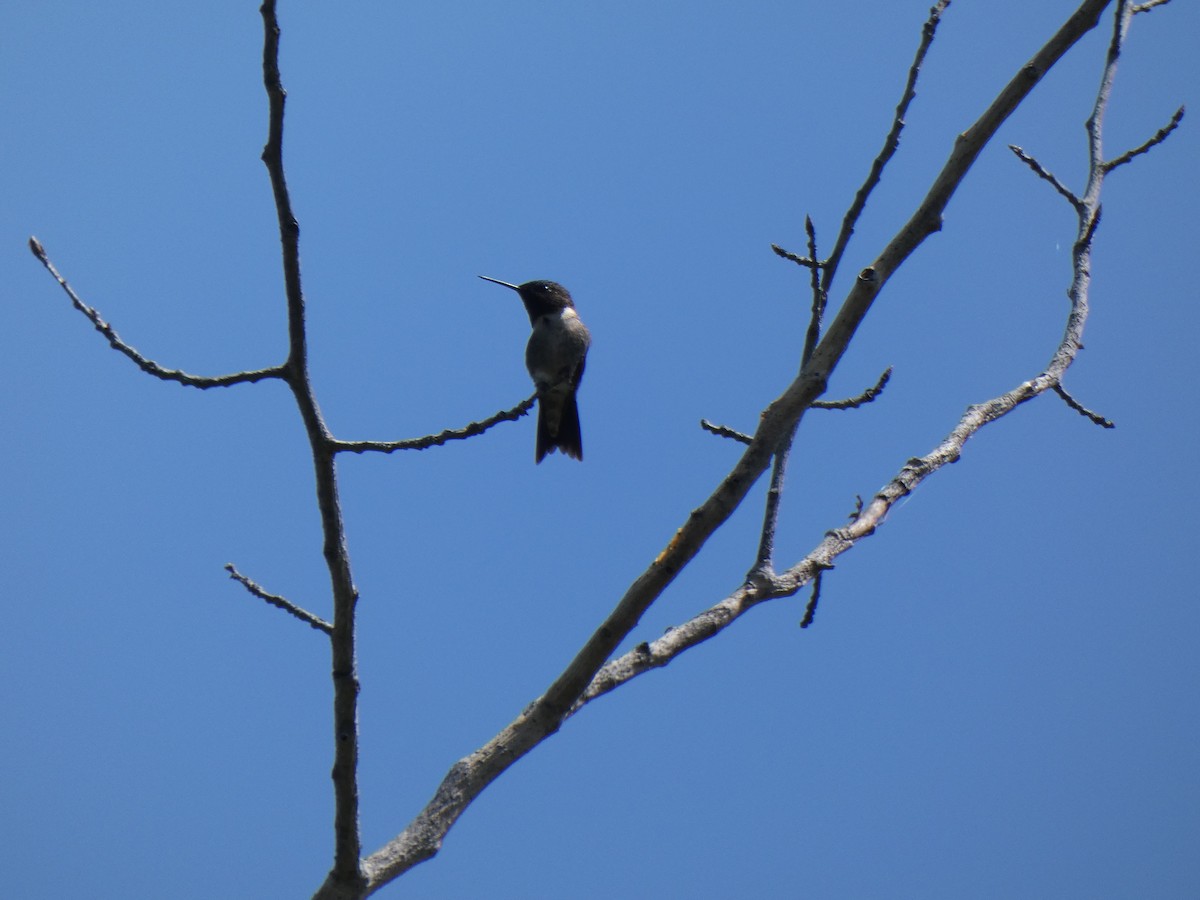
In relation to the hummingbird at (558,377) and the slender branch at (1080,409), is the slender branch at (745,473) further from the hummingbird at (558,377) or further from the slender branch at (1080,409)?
the hummingbird at (558,377)

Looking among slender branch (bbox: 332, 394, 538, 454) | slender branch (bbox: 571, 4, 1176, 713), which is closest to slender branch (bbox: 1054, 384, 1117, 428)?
slender branch (bbox: 571, 4, 1176, 713)

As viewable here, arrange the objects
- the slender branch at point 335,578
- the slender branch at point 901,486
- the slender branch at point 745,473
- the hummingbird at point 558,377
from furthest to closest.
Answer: the hummingbird at point 558,377, the slender branch at point 901,486, the slender branch at point 745,473, the slender branch at point 335,578

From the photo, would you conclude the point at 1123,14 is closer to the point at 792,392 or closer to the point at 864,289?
the point at 864,289

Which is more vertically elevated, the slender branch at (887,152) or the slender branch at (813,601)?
the slender branch at (887,152)

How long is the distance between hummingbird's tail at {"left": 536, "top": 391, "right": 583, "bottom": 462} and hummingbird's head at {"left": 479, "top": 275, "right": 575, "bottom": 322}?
2.24 ft

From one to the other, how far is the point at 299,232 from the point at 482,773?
57.1 inches

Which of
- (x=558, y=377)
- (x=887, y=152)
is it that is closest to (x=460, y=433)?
(x=887, y=152)

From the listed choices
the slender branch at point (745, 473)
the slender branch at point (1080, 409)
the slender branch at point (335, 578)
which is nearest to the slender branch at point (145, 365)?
the slender branch at point (335, 578)

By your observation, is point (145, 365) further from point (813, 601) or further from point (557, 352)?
point (557, 352)

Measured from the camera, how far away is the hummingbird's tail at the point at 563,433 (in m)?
6.12

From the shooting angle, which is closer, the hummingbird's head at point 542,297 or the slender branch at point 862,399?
the slender branch at point 862,399

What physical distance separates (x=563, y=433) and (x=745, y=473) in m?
3.64

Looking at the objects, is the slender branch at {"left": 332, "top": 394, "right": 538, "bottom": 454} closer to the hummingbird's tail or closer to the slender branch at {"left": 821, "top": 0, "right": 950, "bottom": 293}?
the slender branch at {"left": 821, "top": 0, "right": 950, "bottom": 293}

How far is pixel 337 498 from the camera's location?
246 cm
